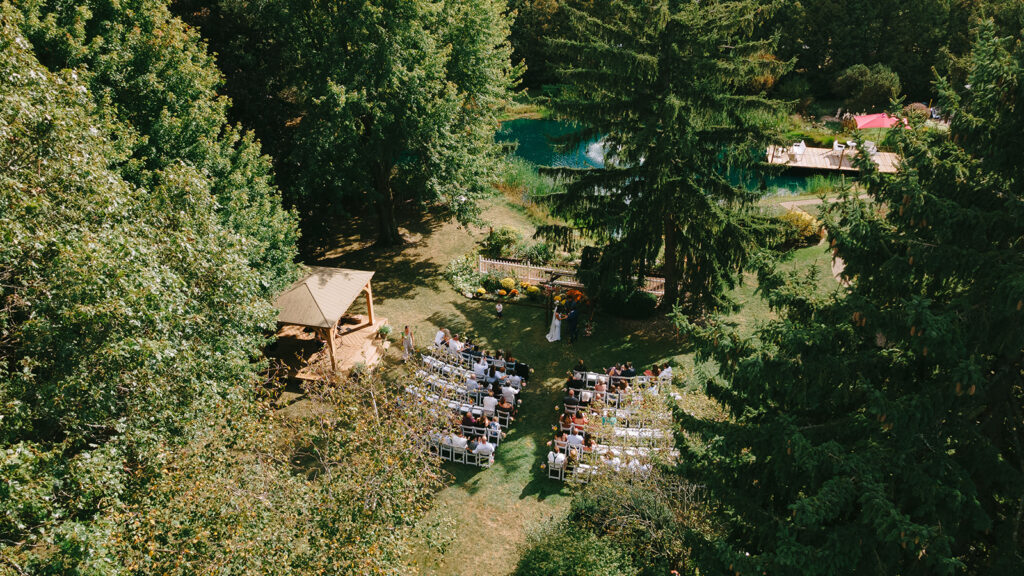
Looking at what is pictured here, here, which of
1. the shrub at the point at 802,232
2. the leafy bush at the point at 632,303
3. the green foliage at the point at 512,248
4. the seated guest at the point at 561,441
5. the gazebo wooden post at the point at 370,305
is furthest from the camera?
the green foliage at the point at 512,248

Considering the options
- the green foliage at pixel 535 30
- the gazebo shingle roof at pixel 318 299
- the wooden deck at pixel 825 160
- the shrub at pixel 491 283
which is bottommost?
the shrub at pixel 491 283

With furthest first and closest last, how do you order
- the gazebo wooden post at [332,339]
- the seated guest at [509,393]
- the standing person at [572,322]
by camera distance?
1. the standing person at [572,322]
2. the gazebo wooden post at [332,339]
3. the seated guest at [509,393]

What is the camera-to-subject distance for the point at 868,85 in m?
44.2

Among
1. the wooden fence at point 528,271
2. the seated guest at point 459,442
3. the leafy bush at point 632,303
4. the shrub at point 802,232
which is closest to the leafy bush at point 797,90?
the shrub at point 802,232

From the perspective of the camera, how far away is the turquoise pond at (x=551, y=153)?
36.9 metres

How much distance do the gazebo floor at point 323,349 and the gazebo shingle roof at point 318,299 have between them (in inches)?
50.9

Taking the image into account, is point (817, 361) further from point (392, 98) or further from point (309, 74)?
point (309, 74)

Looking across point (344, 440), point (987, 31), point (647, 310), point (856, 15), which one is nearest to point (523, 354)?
point (647, 310)

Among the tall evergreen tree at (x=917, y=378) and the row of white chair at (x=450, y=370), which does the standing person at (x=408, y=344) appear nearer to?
the row of white chair at (x=450, y=370)

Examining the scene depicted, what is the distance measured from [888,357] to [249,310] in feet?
38.4

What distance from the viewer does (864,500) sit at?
6.89 m

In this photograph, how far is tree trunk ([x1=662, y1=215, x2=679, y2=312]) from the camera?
21.1 metres

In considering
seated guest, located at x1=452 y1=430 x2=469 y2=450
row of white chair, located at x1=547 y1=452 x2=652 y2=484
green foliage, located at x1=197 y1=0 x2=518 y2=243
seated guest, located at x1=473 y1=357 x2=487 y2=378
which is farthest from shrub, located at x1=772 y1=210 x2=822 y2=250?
seated guest, located at x1=452 y1=430 x2=469 y2=450

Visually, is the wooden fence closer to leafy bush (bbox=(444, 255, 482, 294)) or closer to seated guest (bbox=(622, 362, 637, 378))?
leafy bush (bbox=(444, 255, 482, 294))
